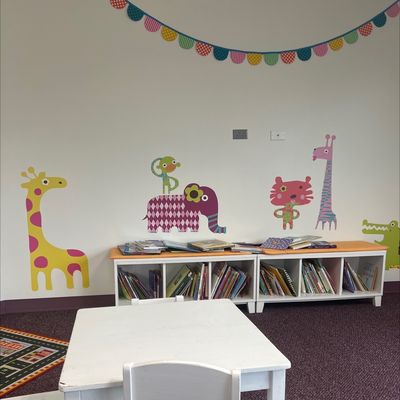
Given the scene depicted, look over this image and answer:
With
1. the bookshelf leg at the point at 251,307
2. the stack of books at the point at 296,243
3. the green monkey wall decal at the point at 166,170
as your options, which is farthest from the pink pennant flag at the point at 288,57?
the bookshelf leg at the point at 251,307

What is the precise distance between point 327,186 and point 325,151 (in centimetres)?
32

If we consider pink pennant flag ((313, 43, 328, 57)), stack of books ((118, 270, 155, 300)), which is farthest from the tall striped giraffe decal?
stack of books ((118, 270, 155, 300))

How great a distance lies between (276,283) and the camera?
349 cm

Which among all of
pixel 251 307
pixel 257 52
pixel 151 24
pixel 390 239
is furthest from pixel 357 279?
pixel 151 24

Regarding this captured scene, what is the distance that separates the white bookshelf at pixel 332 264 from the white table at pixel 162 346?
1.75 m

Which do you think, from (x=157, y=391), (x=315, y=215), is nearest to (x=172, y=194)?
(x=315, y=215)

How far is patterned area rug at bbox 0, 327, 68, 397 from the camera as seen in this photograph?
239 cm

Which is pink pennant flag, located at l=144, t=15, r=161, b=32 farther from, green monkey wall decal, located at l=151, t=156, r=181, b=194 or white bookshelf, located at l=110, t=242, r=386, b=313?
white bookshelf, located at l=110, t=242, r=386, b=313

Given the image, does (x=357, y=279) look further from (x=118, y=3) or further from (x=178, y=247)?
(x=118, y=3)

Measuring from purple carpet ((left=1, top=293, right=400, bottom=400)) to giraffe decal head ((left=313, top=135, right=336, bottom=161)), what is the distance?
133 cm

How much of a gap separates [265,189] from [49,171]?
1884 mm

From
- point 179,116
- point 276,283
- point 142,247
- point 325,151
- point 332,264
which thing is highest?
point 179,116

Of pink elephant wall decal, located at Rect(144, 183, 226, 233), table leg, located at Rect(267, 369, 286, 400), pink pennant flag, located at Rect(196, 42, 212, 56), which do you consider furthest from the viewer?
pink elephant wall decal, located at Rect(144, 183, 226, 233)

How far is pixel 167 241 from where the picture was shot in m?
3.54
